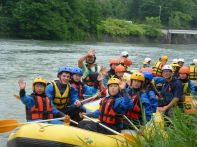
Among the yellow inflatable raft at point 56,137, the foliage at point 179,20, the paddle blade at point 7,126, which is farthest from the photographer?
the foliage at point 179,20

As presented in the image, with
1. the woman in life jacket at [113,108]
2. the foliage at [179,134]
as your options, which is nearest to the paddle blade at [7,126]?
the woman in life jacket at [113,108]

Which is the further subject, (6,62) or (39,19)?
(39,19)

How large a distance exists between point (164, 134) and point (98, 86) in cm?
485

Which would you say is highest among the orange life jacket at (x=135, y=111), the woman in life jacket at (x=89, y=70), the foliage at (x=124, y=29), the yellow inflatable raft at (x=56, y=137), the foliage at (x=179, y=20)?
the foliage at (x=179, y=20)

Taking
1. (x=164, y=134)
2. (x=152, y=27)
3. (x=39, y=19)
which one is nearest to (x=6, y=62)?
(x=164, y=134)

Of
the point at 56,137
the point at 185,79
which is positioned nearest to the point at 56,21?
the point at 185,79

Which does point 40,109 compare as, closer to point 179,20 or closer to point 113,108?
point 113,108

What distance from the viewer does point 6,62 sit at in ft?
64.7

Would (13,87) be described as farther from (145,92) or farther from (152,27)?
(152,27)

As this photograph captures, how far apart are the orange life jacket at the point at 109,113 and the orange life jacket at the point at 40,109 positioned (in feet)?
2.85

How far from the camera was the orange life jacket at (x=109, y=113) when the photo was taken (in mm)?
6004

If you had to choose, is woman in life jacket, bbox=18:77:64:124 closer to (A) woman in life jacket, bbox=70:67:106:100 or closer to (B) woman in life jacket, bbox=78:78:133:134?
(B) woman in life jacket, bbox=78:78:133:134

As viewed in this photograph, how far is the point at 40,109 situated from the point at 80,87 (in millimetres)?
1713

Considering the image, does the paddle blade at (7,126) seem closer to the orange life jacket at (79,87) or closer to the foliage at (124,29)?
the orange life jacket at (79,87)
